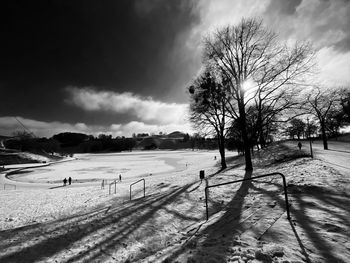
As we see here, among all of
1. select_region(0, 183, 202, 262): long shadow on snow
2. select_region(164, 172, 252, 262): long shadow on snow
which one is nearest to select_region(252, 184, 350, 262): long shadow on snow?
select_region(164, 172, 252, 262): long shadow on snow

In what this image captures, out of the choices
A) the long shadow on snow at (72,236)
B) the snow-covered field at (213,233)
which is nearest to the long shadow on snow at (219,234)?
the snow-covered field at (213,233)

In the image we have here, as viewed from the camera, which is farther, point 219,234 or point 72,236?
point 72,236

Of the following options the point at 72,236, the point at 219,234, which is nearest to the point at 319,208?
the point at 219,234

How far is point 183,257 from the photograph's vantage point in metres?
3.57

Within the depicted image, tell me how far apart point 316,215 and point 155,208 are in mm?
5955

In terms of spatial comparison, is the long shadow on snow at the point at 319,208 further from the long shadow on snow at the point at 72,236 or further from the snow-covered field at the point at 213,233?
the long shadow on snow at the point at 72,236

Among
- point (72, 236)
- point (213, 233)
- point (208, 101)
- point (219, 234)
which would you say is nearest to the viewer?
point (219, 234)

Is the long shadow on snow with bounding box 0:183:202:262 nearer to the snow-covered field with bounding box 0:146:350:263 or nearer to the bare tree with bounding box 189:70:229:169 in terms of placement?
the snow-covered field with bounding box 0:146:350:263

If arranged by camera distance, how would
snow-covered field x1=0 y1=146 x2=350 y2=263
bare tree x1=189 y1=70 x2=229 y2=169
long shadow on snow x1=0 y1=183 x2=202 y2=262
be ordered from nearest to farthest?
snow-covered field x1=0 y1=146 x2=350 y2=263
long shadow on snow x1=0 y1=183 x2=202 y2=262
bare tree x1=189 y1=70 x2=229 y2=169

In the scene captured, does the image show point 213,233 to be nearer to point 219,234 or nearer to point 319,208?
point 219,234

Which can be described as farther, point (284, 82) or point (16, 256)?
point (284, 82)

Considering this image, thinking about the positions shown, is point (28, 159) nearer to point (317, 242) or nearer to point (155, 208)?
point (155, 208)

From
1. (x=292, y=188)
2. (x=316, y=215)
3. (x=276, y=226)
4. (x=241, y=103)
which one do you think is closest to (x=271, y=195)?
(x=292, y=188)

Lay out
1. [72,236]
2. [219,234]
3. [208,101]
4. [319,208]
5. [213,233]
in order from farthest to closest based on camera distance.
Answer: [208,101], [72,236], [319,208], [213,233], [219,234]
